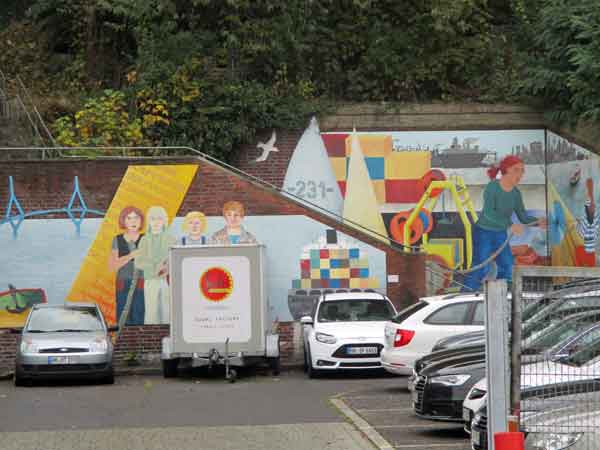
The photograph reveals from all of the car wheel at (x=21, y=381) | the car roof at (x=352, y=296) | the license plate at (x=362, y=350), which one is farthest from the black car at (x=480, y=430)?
the car wheel at (x=21, y=381)

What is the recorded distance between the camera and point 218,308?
75.7ft

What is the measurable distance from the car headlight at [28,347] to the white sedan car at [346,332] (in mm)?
5257

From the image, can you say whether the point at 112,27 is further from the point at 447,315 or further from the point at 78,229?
the point at 447,315

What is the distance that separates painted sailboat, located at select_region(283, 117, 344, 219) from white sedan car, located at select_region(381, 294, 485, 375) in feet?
Answer: 31.8

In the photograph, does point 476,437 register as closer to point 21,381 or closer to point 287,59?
point 21,381

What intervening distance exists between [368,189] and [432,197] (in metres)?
1.64

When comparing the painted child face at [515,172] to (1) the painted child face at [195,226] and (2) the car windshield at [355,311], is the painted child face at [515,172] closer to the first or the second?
(2) the car windshield at [355,311]

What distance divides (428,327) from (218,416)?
495 cm

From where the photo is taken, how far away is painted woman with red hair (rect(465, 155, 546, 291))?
29.5 m

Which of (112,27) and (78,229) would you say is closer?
(78,229)

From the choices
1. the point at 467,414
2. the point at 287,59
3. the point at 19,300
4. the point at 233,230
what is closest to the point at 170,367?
the point at 233,230

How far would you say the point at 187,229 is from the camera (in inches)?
1038

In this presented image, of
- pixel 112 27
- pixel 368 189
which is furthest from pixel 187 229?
pixel 112 27

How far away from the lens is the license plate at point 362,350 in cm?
2216
